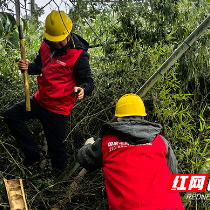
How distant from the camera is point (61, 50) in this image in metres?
Answer: 2.18

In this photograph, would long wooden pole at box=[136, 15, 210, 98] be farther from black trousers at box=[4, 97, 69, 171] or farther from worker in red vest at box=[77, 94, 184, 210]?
black trousers at box=[4, 97, 69, 171]

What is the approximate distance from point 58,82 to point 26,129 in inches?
24.2

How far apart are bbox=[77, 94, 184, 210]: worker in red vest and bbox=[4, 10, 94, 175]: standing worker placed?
27.5 inches

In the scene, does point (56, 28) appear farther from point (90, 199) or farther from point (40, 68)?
point (90, 199)

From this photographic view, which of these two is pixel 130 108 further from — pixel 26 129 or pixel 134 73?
pixel 26 129

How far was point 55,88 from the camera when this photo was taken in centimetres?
221

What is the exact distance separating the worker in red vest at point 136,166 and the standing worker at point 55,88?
0.70 metres

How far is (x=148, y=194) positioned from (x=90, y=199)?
1.18 metres

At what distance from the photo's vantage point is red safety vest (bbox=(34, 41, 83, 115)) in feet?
7.14

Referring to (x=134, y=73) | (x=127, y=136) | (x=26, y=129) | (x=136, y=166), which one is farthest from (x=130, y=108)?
(x=26, y=129)

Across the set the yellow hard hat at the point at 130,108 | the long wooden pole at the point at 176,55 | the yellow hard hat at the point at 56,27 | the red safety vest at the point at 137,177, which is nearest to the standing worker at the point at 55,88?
the yellow hard hat at the point at 56,27

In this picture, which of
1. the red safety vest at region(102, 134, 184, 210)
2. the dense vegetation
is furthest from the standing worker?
the red safety vest at region(102, 134, 184, 210)

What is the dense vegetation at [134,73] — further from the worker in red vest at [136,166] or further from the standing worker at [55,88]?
the worker in red vest at [136,166]

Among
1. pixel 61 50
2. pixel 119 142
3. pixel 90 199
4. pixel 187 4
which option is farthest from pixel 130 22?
pixel 90 199
